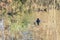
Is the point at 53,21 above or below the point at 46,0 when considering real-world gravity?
below

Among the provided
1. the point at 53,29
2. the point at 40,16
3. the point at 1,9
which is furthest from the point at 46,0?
the point at 1,9

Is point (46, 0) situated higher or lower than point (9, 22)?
higher

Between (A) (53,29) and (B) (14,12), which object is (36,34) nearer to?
(A) (53,29)

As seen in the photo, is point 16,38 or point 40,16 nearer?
point 16,38

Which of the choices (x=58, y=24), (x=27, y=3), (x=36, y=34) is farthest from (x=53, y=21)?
(x=27, y=3)

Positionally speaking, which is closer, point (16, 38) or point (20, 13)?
point (16, 38)

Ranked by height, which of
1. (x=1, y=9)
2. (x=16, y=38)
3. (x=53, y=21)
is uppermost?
(x=1, y=9)

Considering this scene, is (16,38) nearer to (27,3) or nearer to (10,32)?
(10,32)
